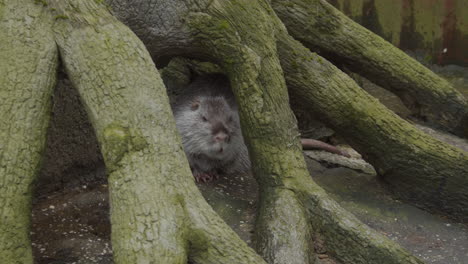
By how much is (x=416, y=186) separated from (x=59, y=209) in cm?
259

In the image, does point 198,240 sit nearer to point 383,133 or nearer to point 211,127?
point 383,133

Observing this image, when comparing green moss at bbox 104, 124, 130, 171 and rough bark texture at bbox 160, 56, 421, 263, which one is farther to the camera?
rough bark texture at bbox 160, 56, 421, 263

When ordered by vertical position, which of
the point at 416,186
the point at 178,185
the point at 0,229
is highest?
the point at 178,185

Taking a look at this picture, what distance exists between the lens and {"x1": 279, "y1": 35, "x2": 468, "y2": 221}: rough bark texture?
15.5ft

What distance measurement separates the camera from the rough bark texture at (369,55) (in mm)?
5375

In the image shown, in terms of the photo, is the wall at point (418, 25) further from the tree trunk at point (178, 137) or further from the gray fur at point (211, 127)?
the tree trunk at point (178, 137)

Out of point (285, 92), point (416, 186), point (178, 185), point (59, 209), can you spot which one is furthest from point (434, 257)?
point (59, 209)

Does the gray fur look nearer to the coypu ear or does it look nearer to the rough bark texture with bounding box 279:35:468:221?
the coypu ear

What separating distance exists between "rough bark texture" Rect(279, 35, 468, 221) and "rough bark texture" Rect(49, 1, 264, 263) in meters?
1.66

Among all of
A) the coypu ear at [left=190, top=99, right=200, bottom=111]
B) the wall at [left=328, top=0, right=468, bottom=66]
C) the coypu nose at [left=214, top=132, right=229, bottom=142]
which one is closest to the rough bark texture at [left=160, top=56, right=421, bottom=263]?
the coypu nose at [left=214, top=132, right=229, bottom=142]

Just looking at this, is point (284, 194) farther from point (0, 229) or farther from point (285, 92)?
point (0, 229)

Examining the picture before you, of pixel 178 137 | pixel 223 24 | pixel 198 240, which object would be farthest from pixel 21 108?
pixel 223 24

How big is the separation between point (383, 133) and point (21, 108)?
8.65 feet

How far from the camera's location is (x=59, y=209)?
448 centimetres
